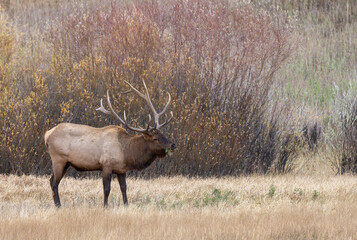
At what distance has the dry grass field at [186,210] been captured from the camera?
22.0 ft

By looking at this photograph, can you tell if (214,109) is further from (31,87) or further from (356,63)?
(356,63)

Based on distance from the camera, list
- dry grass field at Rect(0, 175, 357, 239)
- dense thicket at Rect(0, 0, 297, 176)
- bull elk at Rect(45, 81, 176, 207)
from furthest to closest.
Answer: dense thicket at Rect(0, 0, 297, 176)
bull elk at Rect(45, 81, 176, 207)
dry grass field at Rect(0, 175, 357, 239)

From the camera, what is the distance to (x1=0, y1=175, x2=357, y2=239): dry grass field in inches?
264

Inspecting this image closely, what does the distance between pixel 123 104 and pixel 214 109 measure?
1730mm

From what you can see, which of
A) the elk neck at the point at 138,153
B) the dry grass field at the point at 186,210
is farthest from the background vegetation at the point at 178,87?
the elk neck at the point at 138,153

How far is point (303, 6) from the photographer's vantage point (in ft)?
88.2

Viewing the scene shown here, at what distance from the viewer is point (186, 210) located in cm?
820

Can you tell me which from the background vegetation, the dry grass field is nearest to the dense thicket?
the background vegetation

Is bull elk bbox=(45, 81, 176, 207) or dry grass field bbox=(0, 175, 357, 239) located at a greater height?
bull elk bbox=(45, 81, 176, 207)

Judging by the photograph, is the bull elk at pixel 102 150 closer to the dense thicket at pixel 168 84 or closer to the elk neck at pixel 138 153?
the elk neck at pixel 138 153

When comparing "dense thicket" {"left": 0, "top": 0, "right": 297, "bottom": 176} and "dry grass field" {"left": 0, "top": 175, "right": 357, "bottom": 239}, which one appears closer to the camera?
"dry grass field" {"left": 0, "top": 175, "right": 357, "bottom": 239}

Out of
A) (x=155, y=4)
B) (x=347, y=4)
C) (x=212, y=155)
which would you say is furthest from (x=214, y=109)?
(x=347, y=4)

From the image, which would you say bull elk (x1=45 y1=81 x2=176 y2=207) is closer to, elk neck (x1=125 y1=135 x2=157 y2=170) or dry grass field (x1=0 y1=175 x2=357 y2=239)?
elk neck (x1=125 y1=135 x2=157 y2=170)

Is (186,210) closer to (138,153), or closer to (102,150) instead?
(138,153)
